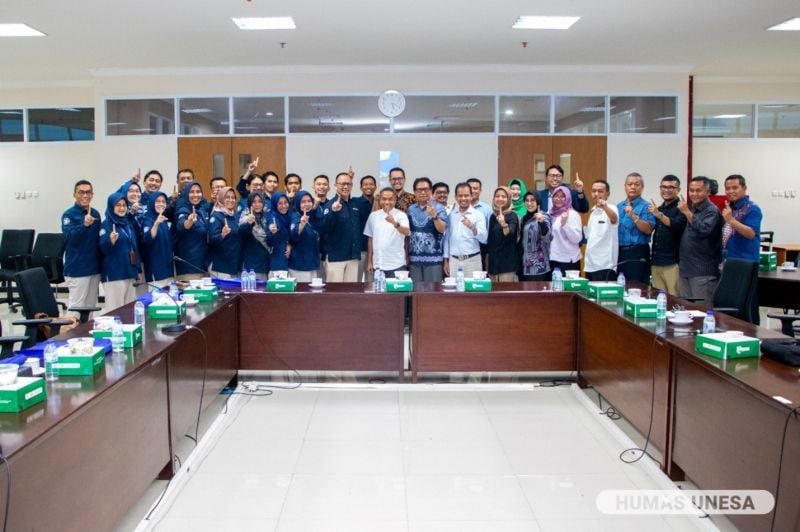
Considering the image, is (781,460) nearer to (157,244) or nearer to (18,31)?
(157,244)

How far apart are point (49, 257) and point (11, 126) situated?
10.4 feet

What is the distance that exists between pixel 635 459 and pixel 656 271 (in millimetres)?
2504

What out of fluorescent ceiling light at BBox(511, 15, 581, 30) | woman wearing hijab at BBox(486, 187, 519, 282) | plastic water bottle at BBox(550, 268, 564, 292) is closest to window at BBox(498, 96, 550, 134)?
fluorescent ceiling light at BBox(511, 15, 581, 30)

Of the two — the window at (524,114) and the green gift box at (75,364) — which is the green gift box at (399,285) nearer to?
the green gift box at (75,364)

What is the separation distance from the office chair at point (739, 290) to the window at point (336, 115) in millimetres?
4919

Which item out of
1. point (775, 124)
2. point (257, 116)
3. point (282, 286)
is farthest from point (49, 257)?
point (775, 124)

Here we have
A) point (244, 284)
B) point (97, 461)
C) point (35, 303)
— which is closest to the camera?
point (97, 461)

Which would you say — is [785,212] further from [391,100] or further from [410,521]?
[410,521]

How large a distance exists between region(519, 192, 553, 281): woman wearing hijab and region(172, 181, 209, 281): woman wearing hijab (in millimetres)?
2763

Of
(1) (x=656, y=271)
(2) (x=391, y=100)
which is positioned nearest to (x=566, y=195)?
(1) (x=656, y=271)

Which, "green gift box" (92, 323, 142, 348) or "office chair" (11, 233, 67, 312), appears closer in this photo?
"green gift box" (92, 323, 142, 348)

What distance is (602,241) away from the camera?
5.15m

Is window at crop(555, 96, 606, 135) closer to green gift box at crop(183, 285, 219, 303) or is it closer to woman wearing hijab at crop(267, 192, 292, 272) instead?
woman wearing hijab at crop(267, 192, 292, 272)

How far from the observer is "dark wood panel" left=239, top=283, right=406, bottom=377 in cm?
442
